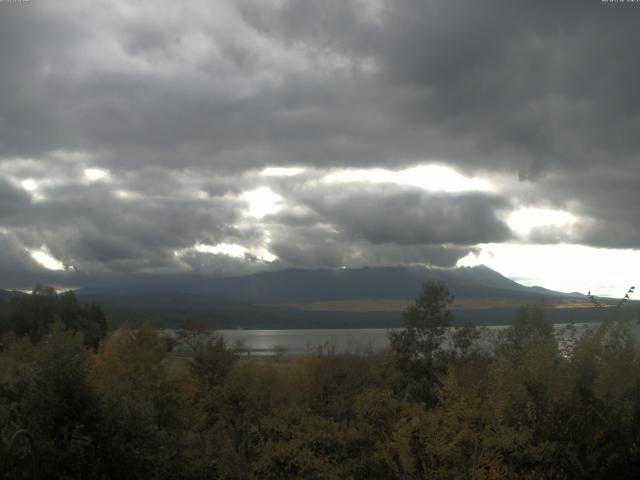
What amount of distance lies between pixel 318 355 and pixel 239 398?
1528 cm

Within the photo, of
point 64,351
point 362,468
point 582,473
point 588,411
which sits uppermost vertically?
point 64,351

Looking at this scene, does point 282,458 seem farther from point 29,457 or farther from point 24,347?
point 24,347

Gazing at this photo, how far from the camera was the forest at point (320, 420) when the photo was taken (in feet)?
89.8

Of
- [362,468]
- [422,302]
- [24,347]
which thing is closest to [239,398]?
[362,468]

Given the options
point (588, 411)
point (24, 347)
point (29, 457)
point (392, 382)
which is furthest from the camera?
point (24, 347)

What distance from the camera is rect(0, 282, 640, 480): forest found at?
89.8 feet

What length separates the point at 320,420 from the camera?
49469 mm

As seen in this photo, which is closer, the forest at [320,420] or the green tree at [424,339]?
the forest at [320,420]

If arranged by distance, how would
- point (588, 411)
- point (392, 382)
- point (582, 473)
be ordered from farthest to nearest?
1. point (392, 382)
2. point (588, 411)
3. point (582, 473)

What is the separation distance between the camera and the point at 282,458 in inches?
1594

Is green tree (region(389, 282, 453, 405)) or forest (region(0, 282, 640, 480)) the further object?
green tree (region(389, 282, 453, 405))

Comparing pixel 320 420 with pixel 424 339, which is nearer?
pixel 320 420

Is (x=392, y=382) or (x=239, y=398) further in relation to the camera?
(x=392, y=382)

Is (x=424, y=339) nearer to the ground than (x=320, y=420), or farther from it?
farther from it
